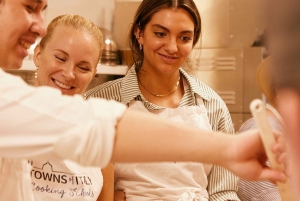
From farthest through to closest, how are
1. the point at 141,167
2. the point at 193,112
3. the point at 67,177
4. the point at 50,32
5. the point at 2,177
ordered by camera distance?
the point at 193,112 < the point at 141,167 < the point at 50,32 < the point at 67,177 < the point at 2,177

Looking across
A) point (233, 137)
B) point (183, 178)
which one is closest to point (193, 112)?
point (183, 178)

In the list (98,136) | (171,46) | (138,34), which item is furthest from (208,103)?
(98,136)

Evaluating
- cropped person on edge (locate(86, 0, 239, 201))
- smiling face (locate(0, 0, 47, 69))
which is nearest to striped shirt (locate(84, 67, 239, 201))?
cropped person on edge (locate(86, 0, 239, 201))

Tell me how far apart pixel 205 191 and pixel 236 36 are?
1032 mm

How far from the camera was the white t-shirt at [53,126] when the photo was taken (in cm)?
45

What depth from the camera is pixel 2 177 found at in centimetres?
71

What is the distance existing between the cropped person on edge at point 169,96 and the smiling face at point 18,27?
0.64m

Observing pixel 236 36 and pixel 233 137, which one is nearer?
pixel 233 137

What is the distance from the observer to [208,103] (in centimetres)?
135

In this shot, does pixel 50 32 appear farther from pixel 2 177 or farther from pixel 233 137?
pixel 233 137

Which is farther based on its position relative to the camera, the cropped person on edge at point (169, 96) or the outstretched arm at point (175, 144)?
the cropped person on edge at point (169, 96)

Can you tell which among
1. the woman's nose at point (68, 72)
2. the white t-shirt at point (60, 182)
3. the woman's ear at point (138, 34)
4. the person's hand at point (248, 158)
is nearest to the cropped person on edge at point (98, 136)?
the person's hand at point (248, 158)

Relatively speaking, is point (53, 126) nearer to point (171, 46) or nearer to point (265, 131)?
point (265, 131)

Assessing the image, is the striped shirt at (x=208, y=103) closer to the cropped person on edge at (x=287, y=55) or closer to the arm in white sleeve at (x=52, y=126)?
the arm in white sleeve at (x=52, y=126)
